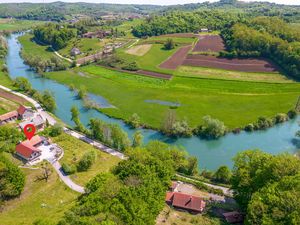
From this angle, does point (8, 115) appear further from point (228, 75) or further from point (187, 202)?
point (228, 75)

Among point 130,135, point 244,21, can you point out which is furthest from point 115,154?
point 244,21

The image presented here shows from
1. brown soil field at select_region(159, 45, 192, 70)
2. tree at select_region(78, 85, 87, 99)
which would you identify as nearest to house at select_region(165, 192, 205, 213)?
tree at select_region(78, 85, 87, 99)

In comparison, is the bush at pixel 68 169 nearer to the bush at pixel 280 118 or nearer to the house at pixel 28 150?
the house at pixel 28 150

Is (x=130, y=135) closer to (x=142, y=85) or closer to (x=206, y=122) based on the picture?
(x=206, y=122)

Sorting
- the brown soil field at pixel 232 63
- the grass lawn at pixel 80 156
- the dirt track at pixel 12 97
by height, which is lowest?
the dirt track at pixel 12 97

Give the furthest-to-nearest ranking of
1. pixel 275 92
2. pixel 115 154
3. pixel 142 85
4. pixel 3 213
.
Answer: pixel 142 85
pixel 275 92
pixel 115 154
pixel 3 213

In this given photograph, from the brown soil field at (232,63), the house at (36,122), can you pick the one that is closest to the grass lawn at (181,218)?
the house at (36,122)
